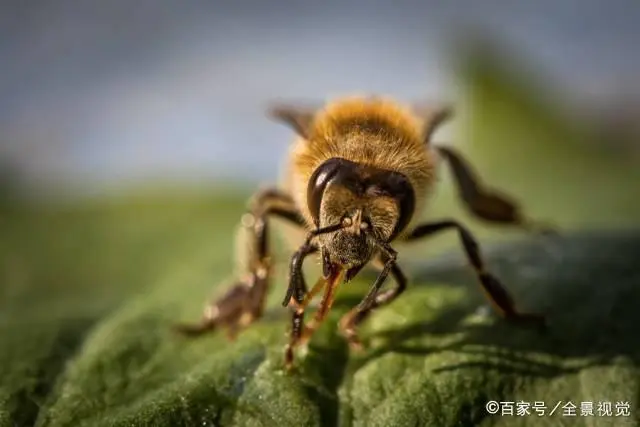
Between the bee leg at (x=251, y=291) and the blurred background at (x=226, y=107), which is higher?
the blurred background at (x=226, y=107)

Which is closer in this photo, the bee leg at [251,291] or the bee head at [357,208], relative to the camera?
the bee head at [357,208]

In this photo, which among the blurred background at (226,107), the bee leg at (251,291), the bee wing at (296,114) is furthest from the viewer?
the blurred background at (226,107)

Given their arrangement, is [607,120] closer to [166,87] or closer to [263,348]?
[166,87]

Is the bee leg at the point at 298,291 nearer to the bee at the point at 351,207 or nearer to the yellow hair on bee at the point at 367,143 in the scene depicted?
the bee at the point at 351,207

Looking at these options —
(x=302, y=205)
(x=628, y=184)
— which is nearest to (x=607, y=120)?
(x=628, y=184)

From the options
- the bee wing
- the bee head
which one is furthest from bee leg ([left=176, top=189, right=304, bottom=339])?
the bee head

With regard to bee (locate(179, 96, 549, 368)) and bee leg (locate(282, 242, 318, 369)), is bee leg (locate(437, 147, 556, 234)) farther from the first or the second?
bee leg (locate(282, 242, 318, 369))

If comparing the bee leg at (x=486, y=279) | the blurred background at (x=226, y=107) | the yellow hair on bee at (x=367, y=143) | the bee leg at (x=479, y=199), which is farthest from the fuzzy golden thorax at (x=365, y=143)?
the blurred background at (x=226, y=107)
